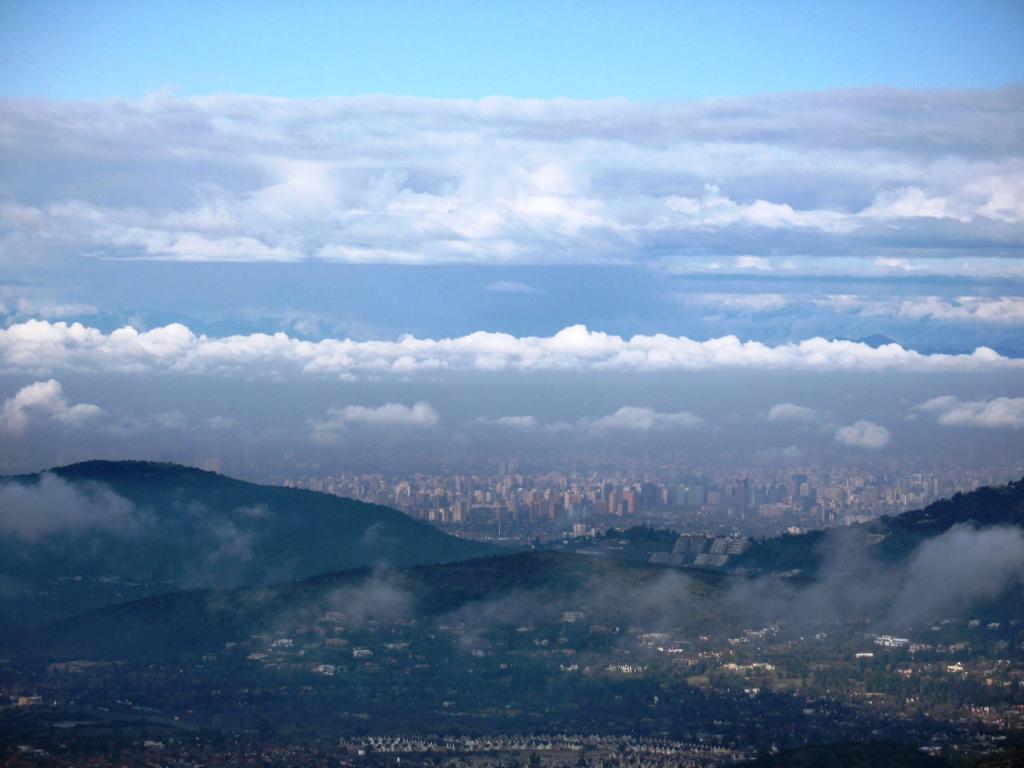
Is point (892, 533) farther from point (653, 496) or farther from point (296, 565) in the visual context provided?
point (296, 565)

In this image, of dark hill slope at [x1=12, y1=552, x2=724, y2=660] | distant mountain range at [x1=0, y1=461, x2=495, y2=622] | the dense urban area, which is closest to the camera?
dark hill slope at [x1=12, y1=552, x2=724, y2=660]

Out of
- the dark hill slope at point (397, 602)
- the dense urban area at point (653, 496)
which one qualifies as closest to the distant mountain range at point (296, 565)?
the dark hill slope at point (397, 602)

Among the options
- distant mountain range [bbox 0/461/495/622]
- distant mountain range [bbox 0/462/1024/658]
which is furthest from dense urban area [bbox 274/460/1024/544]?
distant mountain range [bbox 0/462/1024/658]

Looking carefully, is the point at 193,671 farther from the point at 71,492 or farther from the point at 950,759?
the point at 950,759

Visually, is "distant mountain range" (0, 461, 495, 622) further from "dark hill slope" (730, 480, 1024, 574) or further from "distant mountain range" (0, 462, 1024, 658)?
"dark hill slope" (730, 480, 1024, 574)

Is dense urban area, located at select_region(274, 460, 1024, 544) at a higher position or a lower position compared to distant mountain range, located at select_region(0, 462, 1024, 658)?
higher

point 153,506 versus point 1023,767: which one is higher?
point 153,506

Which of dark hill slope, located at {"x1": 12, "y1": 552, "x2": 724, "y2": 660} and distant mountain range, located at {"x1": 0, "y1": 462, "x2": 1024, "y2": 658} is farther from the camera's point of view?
distant mountain range, located at {"x1": 0, "y1": 462, "x2": 1024, "y2": 658}

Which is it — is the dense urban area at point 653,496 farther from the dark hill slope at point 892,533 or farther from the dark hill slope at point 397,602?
the dark hill slope at point 397,602

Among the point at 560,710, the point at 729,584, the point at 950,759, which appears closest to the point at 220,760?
the point at 560,710
